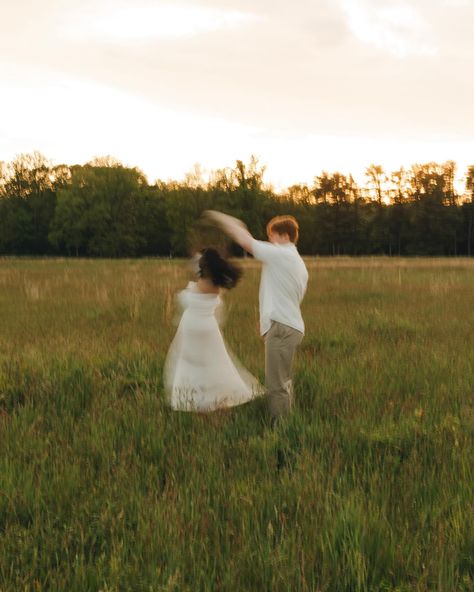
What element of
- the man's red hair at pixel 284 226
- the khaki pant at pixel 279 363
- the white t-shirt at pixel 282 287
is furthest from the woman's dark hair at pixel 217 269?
the khaki pant at pixel 279 363

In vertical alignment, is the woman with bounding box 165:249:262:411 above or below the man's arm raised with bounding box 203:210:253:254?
below

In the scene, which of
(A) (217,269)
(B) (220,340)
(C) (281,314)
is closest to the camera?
(C) (281,314)

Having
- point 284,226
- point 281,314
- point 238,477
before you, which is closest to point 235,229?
point 284,226

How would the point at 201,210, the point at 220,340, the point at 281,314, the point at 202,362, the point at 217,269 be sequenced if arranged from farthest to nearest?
1. the point at 201,210
2. the point at 220,340
3. the point at 202,362
4. the point at 217,269
5. the point at 281,314

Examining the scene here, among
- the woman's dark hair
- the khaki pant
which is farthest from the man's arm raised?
the khaki pant

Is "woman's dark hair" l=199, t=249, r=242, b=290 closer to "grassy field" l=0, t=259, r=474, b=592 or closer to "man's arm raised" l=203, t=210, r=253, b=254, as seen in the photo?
"man's arm raised" l=203, t=210, r=253, b=254

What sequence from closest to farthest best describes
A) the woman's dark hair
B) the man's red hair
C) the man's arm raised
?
the man's arm raised, the man's red hair, the woman's dark hair

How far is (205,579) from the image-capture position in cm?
229

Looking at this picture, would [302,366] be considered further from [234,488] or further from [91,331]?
[91,331]

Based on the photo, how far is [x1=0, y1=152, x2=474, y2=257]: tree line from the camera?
217ft

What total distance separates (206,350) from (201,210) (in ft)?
199

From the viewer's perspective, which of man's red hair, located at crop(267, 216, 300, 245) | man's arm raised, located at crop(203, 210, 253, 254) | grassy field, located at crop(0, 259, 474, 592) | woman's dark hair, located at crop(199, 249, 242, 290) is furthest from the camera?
woman's dark hair, located at crop(199, 249, 242, 290)

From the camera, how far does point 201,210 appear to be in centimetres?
6400

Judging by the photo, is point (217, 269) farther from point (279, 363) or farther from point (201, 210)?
point (201, 210)
